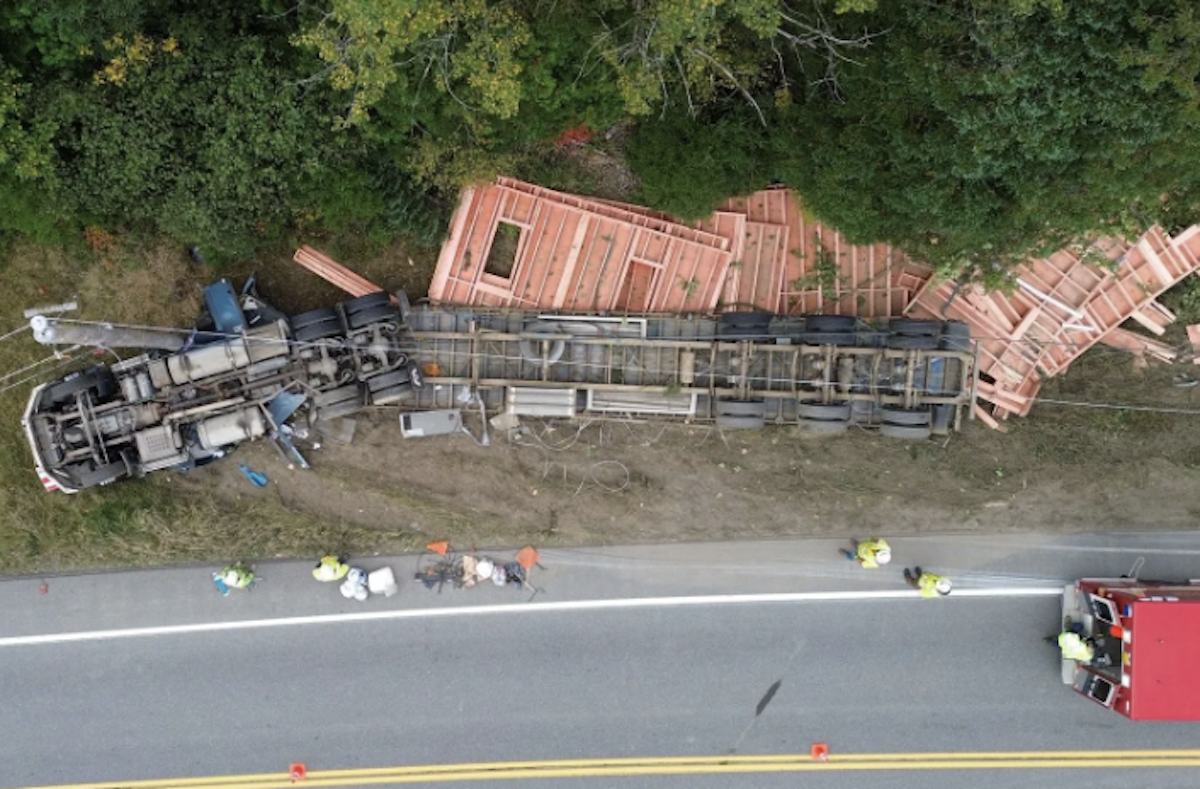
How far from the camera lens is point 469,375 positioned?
47.0 ft

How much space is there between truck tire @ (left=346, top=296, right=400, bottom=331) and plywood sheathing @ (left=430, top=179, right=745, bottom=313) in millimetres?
915

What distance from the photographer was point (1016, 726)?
14.8 metres

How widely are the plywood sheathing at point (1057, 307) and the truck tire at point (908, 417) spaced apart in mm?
1575

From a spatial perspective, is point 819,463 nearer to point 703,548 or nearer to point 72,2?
point 703,548

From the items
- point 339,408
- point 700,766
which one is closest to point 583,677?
point 700,766

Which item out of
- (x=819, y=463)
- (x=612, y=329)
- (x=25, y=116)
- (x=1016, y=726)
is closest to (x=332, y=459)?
(x=612, y=329)

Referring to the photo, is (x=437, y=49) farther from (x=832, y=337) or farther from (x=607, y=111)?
(x=832, y=337)

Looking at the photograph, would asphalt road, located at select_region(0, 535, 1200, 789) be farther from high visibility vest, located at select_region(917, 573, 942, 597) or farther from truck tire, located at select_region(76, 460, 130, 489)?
truck tire, located at select_region(76, 460, 130, 489)

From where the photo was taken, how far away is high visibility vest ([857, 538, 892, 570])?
14.5 metres

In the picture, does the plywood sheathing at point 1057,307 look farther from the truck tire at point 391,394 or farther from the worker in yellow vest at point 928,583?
the truck tire at point 391,394

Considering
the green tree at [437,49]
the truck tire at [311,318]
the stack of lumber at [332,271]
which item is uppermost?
the green tree at [437,49]

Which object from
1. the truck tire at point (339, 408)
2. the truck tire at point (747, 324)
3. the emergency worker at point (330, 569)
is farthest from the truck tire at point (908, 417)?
the emergency worker at point (330, 569)

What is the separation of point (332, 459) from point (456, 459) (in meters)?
2.37

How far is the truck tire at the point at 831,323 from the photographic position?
1391 centimetres
